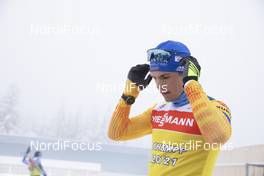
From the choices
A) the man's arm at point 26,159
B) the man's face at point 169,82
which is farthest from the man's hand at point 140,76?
the man's arm at point 26,159

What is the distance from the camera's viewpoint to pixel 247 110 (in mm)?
5641

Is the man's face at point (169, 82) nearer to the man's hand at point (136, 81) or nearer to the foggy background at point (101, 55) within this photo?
the man's hand at point (136, 81)

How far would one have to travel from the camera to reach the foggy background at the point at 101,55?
18.7 feet

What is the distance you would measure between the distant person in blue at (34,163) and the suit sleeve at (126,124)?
4250 mm

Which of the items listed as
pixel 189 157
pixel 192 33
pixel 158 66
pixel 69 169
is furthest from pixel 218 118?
pixel 69 169

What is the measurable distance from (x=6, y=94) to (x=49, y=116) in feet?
2.10

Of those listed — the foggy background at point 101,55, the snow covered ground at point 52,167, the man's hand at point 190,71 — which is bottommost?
the snow covered ground at point 52,167

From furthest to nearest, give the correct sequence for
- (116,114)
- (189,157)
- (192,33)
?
(192,33), (116,114), (189,157)

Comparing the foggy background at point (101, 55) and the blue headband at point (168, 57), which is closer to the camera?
the blue headband at point (168, 57)

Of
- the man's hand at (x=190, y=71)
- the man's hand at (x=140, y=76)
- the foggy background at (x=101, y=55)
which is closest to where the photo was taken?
the man's hand at (x=190, y=71)

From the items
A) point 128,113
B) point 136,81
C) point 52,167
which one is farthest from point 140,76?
point 52,167

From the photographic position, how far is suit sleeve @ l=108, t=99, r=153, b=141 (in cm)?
177

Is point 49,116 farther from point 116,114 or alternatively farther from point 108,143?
point 116,114

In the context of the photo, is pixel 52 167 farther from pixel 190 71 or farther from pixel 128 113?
pixel 190 71
